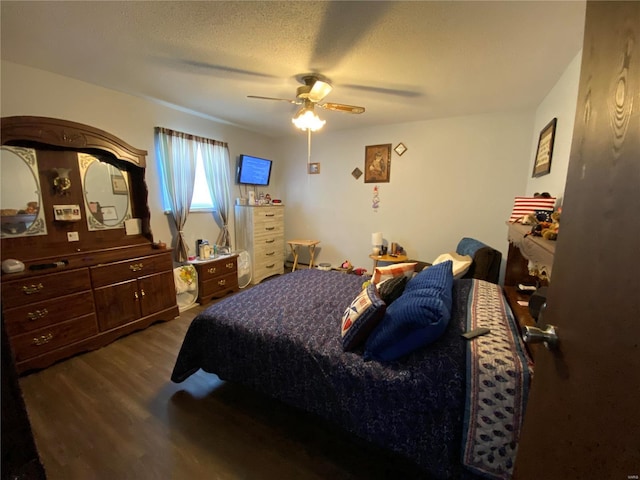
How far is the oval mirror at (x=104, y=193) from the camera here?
2.54 m

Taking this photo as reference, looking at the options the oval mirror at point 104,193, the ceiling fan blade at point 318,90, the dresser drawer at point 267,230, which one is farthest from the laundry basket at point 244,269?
the ceiling fan blade at point 318,90

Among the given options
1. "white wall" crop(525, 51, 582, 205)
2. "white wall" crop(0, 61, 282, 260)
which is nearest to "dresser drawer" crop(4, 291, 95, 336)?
"white wall" crop(0, 61, 282, 260)

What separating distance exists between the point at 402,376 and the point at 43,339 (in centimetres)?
279

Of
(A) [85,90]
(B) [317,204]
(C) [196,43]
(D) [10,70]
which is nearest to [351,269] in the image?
(B) [317,204]

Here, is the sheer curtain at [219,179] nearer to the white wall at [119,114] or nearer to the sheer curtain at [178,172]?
the white wall at [119,114]

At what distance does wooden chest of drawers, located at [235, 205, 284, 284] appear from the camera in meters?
4.13

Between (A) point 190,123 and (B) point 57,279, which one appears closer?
(B) point 57,279

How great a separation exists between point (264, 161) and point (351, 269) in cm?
244

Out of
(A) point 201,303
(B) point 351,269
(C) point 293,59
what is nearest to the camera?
(C) point 293,59

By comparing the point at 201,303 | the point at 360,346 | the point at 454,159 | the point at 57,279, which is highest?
the point at 454,159

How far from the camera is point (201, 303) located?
339 cm

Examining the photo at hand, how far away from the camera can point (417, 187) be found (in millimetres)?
3879

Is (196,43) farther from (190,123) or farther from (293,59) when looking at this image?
(190,123)

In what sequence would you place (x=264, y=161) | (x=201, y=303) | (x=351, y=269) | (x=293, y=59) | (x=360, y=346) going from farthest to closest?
(x=264, y=161), (x=351, y=269), (x=201, y=303), (x=293, y=59), (x=360, y=346)
